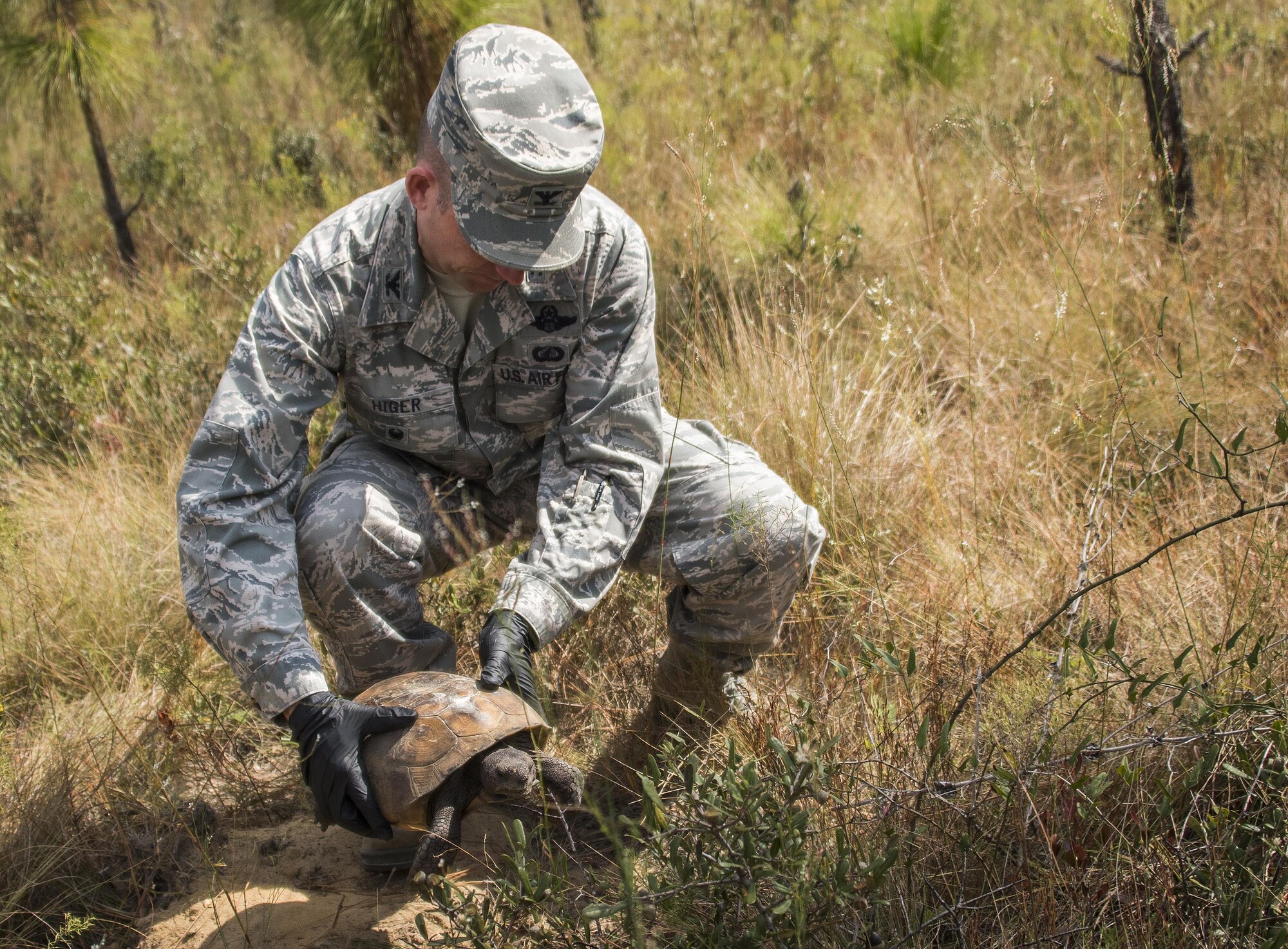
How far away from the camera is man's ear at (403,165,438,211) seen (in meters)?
2.58

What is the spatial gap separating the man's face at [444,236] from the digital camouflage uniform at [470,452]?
7 cm

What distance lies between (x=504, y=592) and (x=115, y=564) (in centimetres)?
186

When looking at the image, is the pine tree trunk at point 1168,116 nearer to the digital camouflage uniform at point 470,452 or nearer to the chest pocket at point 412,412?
the digital camouflage uniform at point 470,452

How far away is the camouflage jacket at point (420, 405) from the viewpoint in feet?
7.76

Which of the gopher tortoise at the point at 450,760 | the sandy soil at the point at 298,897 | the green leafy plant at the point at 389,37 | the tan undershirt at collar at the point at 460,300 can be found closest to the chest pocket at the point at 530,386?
the tan undershirt at collar at the point at 460,300

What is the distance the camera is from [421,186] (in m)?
2.61

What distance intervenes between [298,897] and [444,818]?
57cm

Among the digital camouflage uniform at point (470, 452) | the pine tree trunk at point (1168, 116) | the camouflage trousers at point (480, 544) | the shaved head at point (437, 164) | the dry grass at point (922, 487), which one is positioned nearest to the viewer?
the dry grass at point (922, 487)

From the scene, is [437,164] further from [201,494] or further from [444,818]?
[444,818]

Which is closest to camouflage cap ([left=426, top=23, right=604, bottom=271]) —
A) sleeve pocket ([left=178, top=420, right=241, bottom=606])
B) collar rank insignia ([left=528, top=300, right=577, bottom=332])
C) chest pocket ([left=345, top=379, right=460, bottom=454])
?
collar rank insignia ([left=528, top=300, right=577, bottom=332])

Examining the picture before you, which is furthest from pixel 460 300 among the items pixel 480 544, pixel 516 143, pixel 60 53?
pixel 60 53

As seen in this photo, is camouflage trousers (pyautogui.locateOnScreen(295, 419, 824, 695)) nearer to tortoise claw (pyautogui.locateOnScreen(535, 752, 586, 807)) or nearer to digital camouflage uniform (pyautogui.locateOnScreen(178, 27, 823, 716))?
digital camouflage uniform (pyautogui.locateOnScreen(178, 27, 823, 716))

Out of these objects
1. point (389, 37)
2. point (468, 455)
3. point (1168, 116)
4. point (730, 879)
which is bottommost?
point (730, 879)

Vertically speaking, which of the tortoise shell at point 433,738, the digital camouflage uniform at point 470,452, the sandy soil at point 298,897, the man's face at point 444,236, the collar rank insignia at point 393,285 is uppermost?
the man's face at point 444,236
